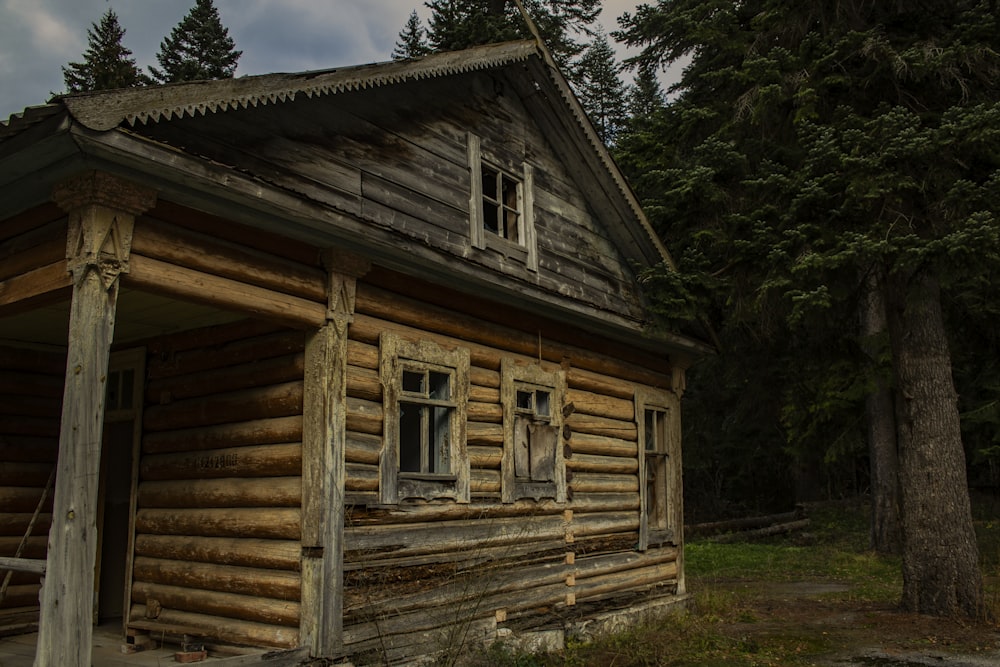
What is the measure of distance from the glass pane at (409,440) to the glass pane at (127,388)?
305 cm

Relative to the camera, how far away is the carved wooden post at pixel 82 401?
5363mm

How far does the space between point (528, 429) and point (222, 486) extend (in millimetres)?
3583

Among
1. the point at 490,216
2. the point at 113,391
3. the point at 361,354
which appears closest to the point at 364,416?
the point at 361,354

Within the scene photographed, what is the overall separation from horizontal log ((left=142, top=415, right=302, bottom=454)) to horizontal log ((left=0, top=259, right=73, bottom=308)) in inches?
90.0

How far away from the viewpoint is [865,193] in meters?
10.8

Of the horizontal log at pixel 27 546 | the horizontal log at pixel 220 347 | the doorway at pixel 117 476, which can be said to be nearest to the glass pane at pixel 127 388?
the doorway at pixel 117 476

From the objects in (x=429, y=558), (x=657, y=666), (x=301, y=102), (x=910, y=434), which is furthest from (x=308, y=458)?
(x=910, y=434)

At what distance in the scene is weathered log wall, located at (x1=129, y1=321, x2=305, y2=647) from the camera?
24.7ft

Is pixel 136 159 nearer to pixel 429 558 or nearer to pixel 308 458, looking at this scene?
pixel 308 458

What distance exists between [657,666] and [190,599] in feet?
15.9

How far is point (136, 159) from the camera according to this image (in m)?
5.91

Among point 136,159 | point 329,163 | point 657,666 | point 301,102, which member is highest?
point 301,102

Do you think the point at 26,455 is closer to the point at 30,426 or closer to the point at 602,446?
the point at 30,426

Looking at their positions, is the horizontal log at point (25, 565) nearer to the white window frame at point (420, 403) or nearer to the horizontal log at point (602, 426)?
the white window frame at point (420, 403)
